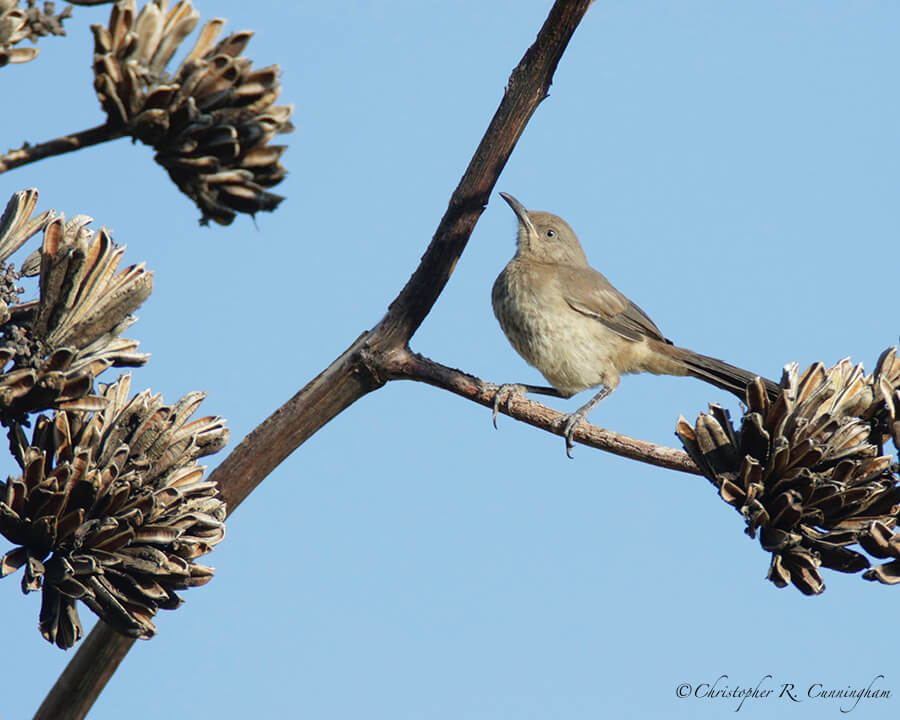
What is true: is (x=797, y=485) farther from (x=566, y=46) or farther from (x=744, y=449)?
(x=566, y=46)

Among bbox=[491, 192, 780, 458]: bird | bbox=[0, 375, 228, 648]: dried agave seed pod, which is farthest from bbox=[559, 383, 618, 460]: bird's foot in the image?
bbox=[0, 375, 228, 648]: dried agave seed pod

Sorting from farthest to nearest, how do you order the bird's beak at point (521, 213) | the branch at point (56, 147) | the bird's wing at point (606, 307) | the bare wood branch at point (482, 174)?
the bird's beak at point (521, 213) < the bird's wing at point (606, 307) < the bare wood branch at point (482, 174) < the branch at point (56, 147)

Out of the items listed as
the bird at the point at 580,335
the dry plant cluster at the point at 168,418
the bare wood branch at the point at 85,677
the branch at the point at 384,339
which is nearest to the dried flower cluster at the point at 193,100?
the dry plant cluster at the point at 168,418

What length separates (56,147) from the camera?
1.42m

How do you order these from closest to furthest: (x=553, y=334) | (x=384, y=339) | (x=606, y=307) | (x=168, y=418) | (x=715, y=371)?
(x=168, y=418)
(x=384, y=339)
(x=553, y=334)
(x=715, y=371)
(x=606, y=307)

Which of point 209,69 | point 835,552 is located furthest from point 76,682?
point 835,552

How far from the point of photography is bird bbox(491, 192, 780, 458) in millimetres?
5930

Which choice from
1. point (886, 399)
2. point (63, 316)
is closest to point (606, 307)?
point (886, 399)

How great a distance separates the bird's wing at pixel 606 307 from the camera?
20.9 ft

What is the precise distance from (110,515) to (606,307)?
5.07 metres

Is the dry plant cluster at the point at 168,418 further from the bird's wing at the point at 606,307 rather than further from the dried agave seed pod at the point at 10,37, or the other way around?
the bird's wing at the point at 606,307

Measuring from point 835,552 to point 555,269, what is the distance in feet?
15.3

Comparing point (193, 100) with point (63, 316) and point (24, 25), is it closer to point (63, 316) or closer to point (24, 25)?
point (24, 25)

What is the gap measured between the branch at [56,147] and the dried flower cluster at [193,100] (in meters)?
0.04
